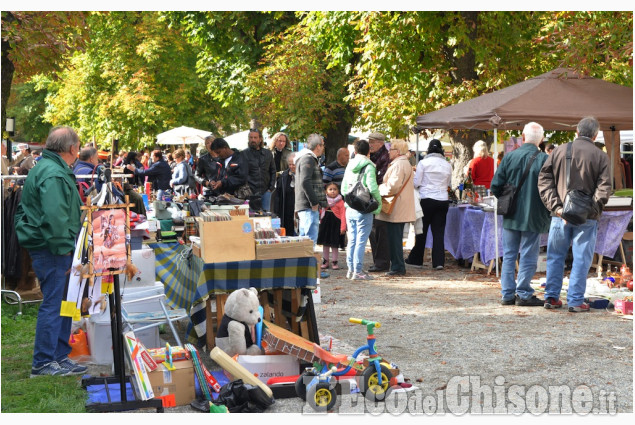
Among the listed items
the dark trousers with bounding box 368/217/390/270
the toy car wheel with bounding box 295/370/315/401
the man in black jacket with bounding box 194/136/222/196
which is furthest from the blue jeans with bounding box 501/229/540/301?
the toy car wheel with bounding box 295/370/315/401

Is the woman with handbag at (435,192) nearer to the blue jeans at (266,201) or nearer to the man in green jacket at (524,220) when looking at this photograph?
the blue jeans at (266,201)

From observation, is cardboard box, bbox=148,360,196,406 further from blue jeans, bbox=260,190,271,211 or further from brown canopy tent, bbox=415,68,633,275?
blue jeans, bbox=260,190,271,211

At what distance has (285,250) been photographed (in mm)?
6738

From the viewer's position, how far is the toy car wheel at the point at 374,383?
221 inches

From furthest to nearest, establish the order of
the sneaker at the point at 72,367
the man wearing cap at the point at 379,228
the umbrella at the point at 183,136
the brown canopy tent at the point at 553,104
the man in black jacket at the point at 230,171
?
the umbrella at the point at 183,136 < the man wearing cap at the point at 379,228 < the man in black jacket at the point at 230,171 < the brown canopy tent at the point at 553,104 < the sneaker at the point at 72,367

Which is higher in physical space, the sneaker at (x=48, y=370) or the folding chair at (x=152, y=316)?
the folding chair at (x=152, y=316)

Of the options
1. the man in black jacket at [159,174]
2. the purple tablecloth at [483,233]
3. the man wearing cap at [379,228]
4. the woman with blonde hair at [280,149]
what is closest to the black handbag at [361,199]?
the man wearing cap at [379,228]

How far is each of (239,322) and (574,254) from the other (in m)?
4.19

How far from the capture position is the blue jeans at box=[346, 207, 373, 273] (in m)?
10.9

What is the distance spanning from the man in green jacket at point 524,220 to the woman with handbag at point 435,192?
2.73 meters

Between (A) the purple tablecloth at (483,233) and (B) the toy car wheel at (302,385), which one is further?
(A) the purple tablecloth at (483,233)

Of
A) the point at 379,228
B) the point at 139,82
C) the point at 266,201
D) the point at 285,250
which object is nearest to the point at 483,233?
the point at 379,228

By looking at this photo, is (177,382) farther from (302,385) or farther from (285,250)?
(285,250)

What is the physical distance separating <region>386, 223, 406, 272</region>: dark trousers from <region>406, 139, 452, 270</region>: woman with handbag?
30.9 inches
